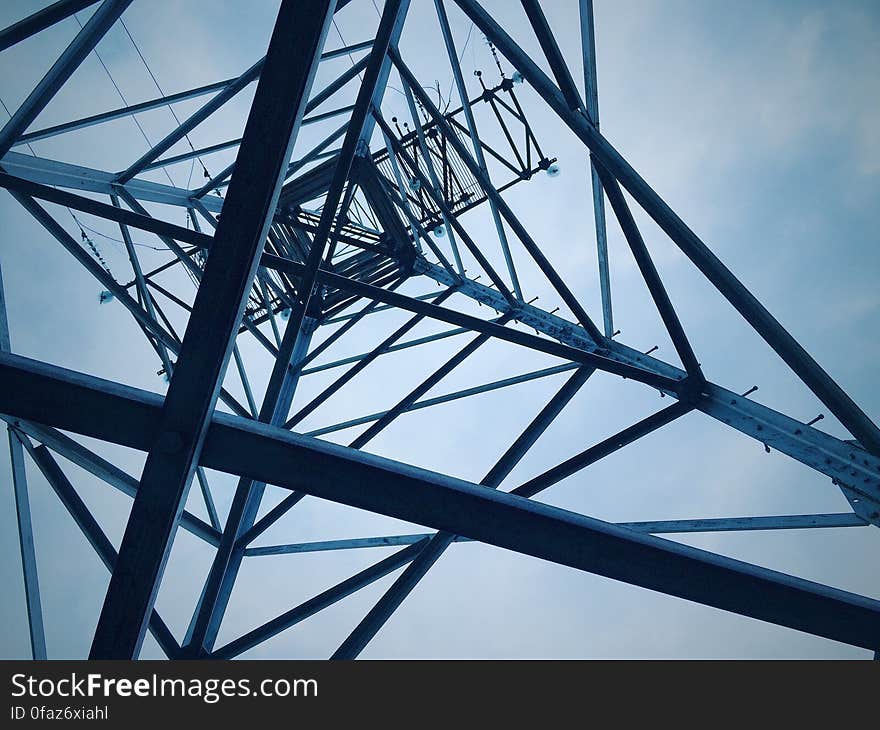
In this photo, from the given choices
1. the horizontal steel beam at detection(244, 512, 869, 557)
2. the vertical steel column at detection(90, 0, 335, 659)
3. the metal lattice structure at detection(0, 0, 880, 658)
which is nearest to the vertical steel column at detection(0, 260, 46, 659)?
the metal lattice structure at detection(0, 0, 880, 658)

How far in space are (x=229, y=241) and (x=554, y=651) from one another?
15.2 metres

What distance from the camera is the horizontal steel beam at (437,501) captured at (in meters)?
2.25

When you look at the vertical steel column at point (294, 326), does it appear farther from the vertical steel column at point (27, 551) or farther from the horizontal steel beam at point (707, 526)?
the vertical steel column at point (27, 551)

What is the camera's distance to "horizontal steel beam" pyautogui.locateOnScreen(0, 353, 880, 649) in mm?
2250

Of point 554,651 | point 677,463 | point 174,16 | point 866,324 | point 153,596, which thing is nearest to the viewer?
point 153,596

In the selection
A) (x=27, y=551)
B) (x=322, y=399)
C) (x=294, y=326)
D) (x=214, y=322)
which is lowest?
(x=214, y=322)

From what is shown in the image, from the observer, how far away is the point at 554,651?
14.6 m

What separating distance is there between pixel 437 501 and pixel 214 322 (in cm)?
118

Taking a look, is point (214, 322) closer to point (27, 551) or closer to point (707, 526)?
point (27, 551)

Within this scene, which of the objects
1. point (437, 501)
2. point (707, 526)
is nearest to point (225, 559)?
point (437, 501)

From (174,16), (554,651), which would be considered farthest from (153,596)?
(554,651)

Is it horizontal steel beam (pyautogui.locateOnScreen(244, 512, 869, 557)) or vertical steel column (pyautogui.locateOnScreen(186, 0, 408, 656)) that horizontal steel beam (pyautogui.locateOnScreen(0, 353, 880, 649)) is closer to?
horizontal steel beam (pyautogui.locateOnScreen(244, 512, 869, 557))

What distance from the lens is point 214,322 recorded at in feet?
7.43
